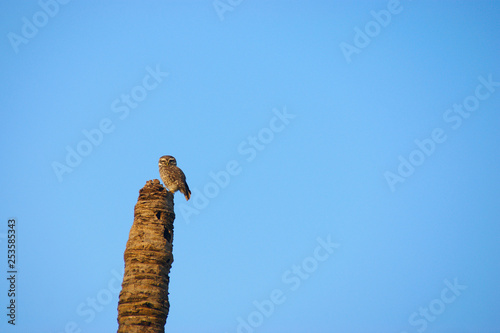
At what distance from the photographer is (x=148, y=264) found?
504 inches

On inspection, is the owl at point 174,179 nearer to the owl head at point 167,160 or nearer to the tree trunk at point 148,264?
the owl head at point 167,160

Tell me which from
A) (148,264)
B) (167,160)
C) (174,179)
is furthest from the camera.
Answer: (167,160)

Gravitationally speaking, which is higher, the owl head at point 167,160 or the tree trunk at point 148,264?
the owl head at point 167,160

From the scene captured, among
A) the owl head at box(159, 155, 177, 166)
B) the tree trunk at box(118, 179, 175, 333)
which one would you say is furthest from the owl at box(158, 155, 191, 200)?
the tree trunk at box(118, 179, 175, 333)

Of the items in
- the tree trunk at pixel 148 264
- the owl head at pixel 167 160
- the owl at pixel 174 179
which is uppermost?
the owl head at pixel 167 160

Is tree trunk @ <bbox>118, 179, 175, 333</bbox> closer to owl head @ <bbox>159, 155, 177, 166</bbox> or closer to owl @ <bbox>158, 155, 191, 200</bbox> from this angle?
owl @ <bbox>158, 155, 191, 200</bbox>

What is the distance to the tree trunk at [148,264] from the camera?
12.3 metres

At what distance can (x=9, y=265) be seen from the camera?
19.5 m

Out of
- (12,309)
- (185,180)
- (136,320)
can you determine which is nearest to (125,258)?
(136,320)

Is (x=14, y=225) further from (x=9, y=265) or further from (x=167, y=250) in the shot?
(x=167, y=250)

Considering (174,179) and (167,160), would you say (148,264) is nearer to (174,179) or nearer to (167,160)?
(174,179)

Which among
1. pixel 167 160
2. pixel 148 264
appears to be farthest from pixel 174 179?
pixel 148 264

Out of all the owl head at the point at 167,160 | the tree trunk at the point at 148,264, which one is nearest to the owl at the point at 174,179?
the owl head at the point at 167,160

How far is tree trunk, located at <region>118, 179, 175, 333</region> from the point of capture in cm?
1230
